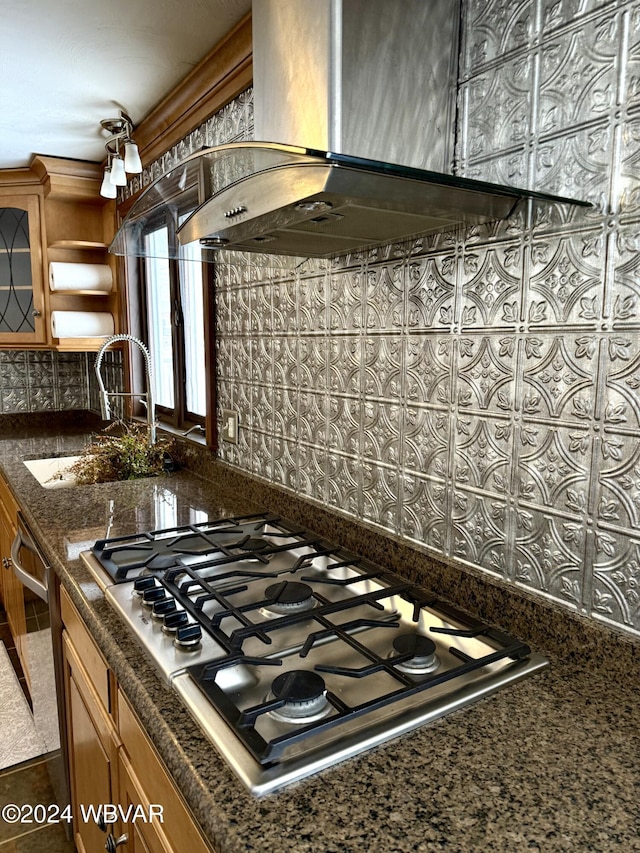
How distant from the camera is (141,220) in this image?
1217 millimetres

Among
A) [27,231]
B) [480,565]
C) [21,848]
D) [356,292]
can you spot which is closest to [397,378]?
[356,292]

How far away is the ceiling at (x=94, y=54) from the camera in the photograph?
1608mm

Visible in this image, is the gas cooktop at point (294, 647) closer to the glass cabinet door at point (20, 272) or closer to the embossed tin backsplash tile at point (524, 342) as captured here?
the embossed tin backsplash tile at point (524, 342)

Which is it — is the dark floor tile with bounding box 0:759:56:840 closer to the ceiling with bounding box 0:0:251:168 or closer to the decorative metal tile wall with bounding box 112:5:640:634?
the decorative metal tile wall with bounding box 112:5:640:634

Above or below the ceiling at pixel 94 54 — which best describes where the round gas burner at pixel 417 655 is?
below

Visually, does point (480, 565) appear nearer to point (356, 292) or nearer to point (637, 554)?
point (637, 554)

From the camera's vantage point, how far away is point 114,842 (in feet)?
3.56

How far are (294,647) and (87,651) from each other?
53cm

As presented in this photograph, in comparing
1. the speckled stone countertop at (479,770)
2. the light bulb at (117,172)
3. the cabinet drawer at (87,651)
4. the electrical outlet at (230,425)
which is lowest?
the cabinet drawer at (87,651)

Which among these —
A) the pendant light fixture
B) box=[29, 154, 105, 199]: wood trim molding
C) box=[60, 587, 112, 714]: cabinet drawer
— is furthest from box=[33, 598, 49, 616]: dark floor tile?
box=[29, 154, 105, 199]: wood trim molding

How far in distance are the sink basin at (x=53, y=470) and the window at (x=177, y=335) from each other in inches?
18.7

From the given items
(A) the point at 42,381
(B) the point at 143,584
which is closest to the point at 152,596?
(B) the point at 143,584

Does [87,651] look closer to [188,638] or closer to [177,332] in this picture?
[188,638]

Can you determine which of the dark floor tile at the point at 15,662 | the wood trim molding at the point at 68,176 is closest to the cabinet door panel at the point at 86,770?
the dark floor tile at the point at 15,662
